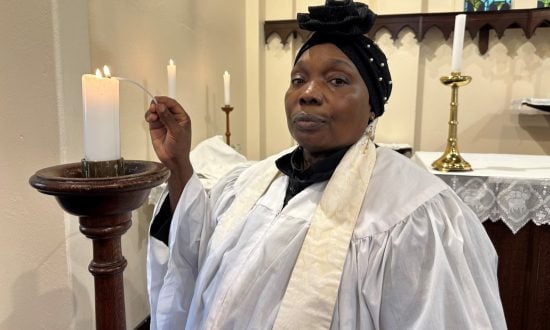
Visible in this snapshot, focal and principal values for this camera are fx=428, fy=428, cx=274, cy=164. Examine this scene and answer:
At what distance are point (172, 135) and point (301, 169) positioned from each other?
33cm

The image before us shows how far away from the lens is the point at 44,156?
3.95 feet

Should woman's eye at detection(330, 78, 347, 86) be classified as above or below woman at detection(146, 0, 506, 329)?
above

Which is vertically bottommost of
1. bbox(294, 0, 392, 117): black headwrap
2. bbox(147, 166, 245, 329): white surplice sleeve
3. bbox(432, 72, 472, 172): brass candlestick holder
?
bbox(147, 166, 245, 329): white surplice sleeve

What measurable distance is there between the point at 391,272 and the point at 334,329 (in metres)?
0.17

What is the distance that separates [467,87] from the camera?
2.79 metres

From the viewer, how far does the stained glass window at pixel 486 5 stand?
2709 millimetres

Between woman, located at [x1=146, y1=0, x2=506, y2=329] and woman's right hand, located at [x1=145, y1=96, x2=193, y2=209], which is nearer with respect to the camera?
woman, located at [x1=146, y1=0, x2=506, y2=329]

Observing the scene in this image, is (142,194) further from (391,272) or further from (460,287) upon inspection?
(460,287)

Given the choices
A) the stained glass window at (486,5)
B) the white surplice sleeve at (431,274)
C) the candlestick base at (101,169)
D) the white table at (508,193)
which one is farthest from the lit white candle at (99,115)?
the stained glass window at (486,5)

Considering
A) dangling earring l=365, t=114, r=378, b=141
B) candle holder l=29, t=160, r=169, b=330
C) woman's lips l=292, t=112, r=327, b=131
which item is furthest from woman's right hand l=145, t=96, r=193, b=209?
dangling earring l=365, t=114, r=378, b=141

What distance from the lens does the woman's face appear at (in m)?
0.96

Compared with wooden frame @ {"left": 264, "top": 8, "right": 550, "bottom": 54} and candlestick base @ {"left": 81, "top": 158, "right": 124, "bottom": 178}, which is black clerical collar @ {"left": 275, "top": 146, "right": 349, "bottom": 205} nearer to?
candlestick base @ {"left": 81, "top": 158, "right": 124, "bottom": 178}

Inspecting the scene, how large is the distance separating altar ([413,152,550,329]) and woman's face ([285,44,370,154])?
0.93 metres

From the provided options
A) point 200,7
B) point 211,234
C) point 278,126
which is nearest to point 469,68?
Result: point 278,126
